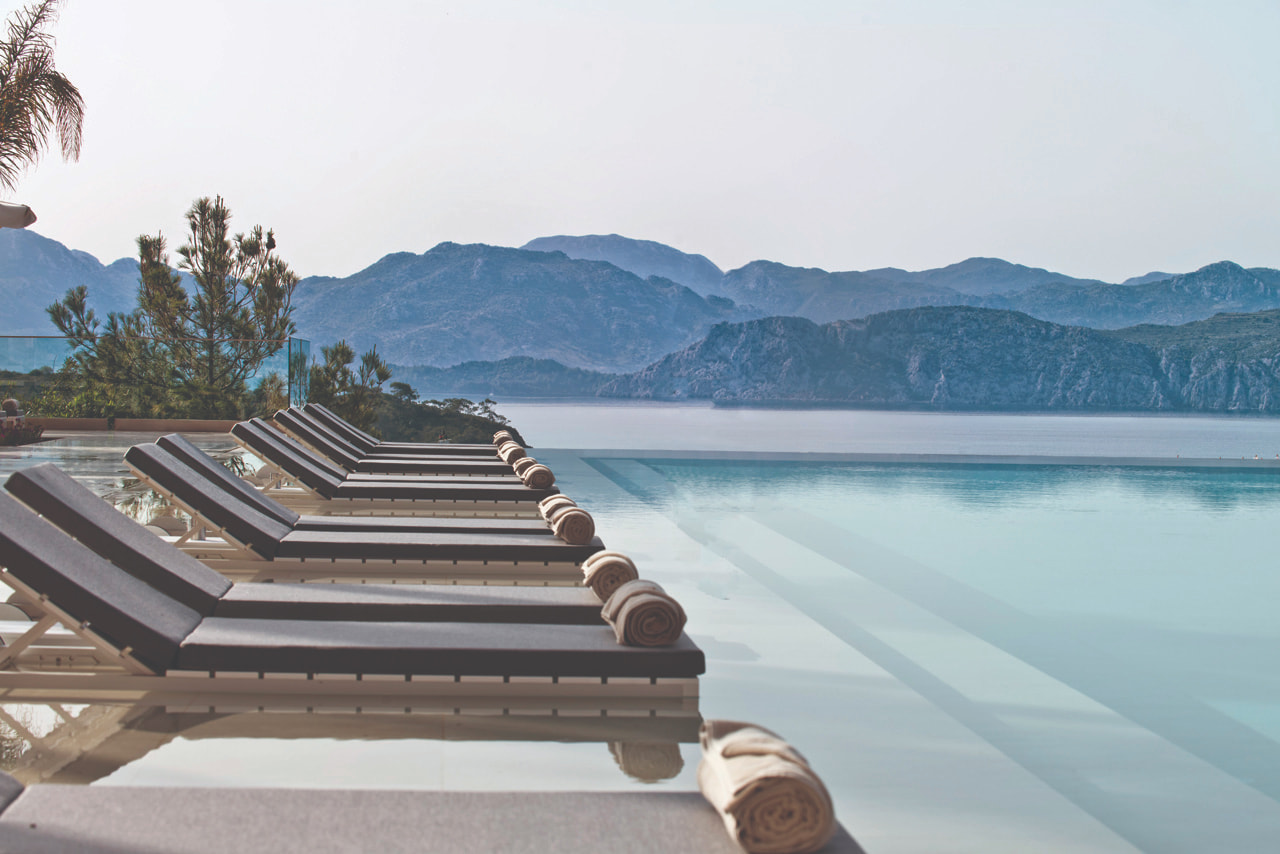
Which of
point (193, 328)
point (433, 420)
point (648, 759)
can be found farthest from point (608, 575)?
point (433, 420)

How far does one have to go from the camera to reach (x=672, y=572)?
5.84 m

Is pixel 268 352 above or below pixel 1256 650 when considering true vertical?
above

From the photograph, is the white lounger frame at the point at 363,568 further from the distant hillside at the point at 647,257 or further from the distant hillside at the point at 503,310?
the distant hillside at the point at 647,257

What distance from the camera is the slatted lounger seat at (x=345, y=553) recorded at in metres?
4.66

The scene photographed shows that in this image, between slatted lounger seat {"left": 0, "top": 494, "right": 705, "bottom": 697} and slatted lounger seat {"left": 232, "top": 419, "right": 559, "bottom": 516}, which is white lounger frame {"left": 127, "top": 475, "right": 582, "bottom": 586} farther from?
slatted lounger seat {"left": 232, "top": 419, "right": 559, "bottom": 516}

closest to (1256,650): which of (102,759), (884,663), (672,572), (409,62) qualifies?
(884,663)

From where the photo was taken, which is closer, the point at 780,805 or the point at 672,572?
the point at 780,805

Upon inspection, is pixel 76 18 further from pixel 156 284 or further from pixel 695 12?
pixel 695 12

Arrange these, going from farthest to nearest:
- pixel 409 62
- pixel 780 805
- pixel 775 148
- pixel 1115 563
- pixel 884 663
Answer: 1. pixel 775 148
2. pixel 409 62
3. pixel 1115 563
4. pixel 884 663
5. pixel 780 805

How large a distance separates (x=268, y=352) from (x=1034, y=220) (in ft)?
105

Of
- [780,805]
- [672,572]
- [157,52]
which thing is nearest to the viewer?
[780,805]

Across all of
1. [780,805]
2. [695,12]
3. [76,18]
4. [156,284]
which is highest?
[695,12]

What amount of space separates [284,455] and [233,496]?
5.59ft

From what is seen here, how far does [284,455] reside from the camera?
22.3 feet
